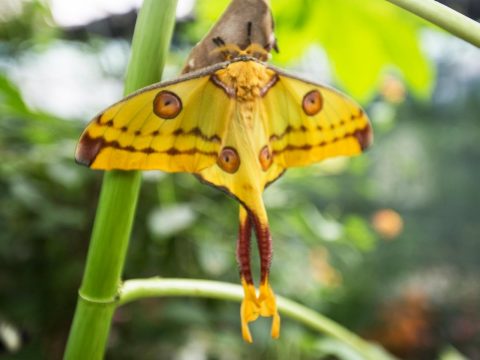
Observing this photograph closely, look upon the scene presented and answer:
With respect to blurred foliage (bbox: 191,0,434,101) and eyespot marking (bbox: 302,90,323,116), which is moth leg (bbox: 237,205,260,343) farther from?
blurred foliage (bbox: 191,0,434,101)

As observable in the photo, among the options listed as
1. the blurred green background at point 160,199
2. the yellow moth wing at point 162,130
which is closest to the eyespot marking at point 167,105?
the yellow moth wing at point 162,130

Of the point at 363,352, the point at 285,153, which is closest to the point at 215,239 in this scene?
the point at 363,352

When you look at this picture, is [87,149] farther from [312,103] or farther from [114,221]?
[312,103]

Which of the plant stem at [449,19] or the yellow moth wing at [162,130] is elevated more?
the plant stem at [449,19]

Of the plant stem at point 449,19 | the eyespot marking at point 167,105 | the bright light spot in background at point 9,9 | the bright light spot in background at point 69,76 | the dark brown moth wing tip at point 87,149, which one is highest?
the bright light spot in background at point 69,76

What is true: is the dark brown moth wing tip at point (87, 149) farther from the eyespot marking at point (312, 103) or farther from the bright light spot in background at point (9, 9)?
the bright light spot in background at point (9, 9)

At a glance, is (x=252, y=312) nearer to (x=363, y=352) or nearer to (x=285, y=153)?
(x=285, y=153)
